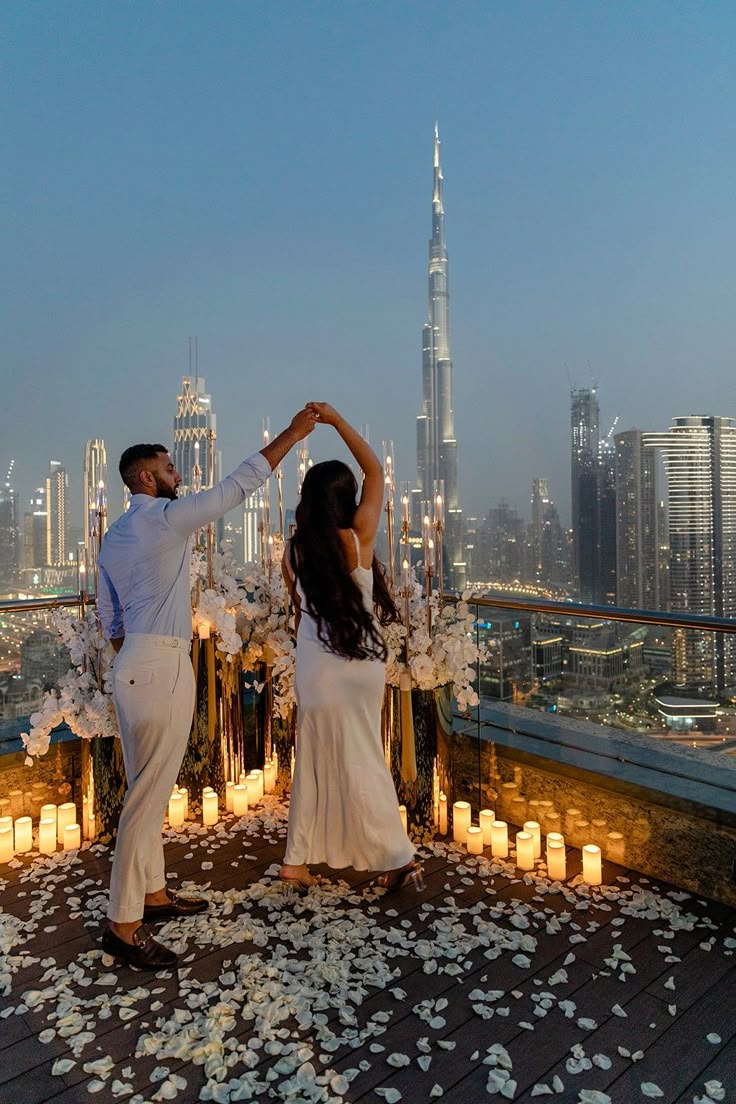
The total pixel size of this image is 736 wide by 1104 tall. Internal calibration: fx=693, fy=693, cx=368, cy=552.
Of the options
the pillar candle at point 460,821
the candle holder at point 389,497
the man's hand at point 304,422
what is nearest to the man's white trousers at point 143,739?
the man's hand at point 304,422

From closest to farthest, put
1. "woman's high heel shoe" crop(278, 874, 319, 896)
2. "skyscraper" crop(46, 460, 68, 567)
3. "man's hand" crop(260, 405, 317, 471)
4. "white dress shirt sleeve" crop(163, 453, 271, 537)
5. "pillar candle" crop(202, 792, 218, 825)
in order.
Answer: "white dress shirt sleeve" crop(163, 453, 271, 537) < "man's hand" crop(260, 405, 317, 471) < "woman's high heel shoe" crop(278, 874, 319, 896) < "pillar candle" crop(202, 792, 218, 825) < "skyscraper" crop(46, 460, 68, 567)

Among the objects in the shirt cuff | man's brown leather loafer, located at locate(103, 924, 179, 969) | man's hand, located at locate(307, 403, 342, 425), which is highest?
man's hand, located at locate(307, 403, 342, 425)

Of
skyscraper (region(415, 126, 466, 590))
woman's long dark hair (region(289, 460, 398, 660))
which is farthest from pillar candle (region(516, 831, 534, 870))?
skyscraper (region(415, 126, 466, 590))

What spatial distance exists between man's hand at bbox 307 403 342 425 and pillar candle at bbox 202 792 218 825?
6.37ft

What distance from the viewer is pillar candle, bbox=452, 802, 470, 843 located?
10.2 feet

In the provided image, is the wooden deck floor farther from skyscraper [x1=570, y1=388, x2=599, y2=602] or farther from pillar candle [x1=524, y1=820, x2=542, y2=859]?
skyscraper [x1=570, y1=388, x2=599, y2=602]

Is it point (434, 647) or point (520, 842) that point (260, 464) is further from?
point (520, 842)

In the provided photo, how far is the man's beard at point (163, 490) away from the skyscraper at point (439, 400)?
1.41m

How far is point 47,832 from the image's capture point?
304cm

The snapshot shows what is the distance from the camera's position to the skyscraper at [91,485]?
338cm

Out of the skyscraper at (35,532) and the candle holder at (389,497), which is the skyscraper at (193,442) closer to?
the candle holder at (389,497)

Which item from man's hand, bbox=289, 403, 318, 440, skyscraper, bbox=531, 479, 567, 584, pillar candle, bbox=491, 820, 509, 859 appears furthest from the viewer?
skyscraper, bbox=531, 479, 567, 584

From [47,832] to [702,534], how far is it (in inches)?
174

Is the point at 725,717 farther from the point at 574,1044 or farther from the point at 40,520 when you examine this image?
the point at 40,520
